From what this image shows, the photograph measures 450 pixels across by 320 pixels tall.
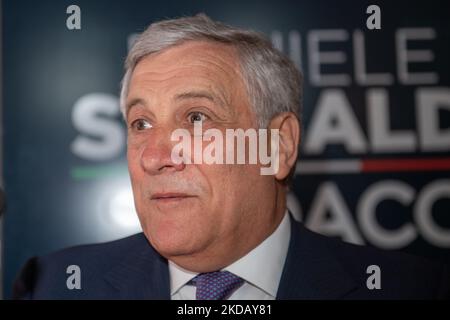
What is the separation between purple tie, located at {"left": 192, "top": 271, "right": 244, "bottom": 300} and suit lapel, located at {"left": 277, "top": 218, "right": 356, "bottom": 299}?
0.29ft

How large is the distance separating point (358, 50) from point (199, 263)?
65 cm

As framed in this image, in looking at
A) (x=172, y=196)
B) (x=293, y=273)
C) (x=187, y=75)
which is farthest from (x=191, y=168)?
(x=293, y=273)

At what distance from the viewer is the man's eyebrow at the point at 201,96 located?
1.07 metres

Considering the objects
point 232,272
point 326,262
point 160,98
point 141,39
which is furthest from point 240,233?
point 141,39

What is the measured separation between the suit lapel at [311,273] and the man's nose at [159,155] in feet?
0.97

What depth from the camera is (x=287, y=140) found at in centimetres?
118

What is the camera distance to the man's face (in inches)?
41.3

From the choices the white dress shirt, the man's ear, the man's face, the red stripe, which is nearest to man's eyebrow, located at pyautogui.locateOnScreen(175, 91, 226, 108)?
the man's face

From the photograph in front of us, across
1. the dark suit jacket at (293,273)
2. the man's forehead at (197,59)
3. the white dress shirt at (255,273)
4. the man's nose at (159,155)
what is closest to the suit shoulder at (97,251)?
the dark suit jacket at (293,273)

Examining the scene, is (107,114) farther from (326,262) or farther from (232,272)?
(326,262)

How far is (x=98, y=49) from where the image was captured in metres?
1.38

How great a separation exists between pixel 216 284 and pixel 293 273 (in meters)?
0.15

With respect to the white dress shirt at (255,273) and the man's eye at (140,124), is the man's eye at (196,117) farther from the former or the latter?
the white dress shirt at (255,273)

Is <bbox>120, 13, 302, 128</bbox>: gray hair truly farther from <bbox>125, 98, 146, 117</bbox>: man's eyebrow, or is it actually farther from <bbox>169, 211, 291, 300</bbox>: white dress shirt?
<bbox>169, 211, 291, 300</bbox>: white dress shirt
